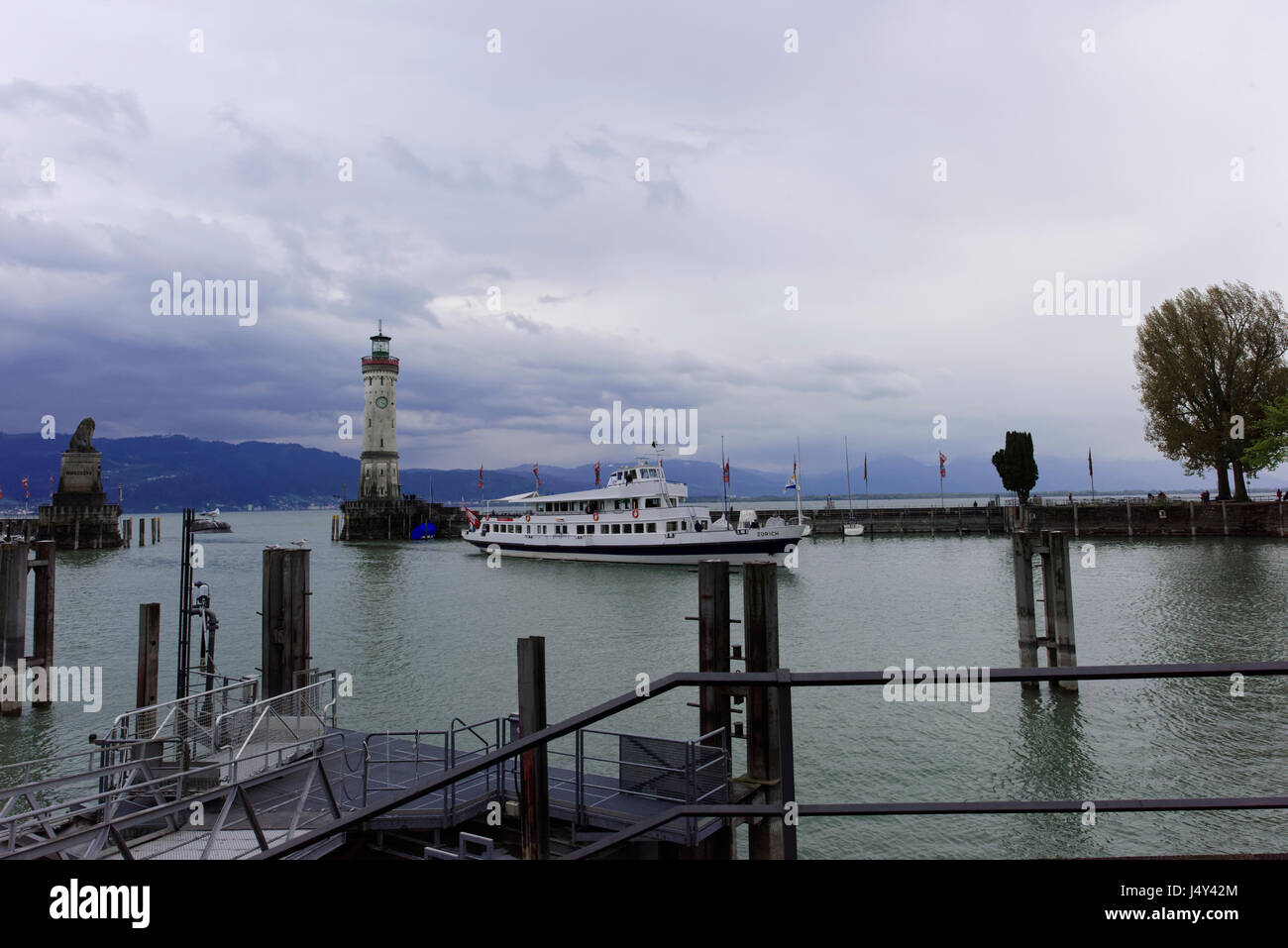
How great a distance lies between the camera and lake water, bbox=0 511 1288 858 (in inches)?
474

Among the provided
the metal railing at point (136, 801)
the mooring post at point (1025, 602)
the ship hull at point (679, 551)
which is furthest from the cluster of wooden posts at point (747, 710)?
the ship hull at point (679, 551)

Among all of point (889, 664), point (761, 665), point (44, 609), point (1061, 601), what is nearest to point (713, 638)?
point (761, 665)

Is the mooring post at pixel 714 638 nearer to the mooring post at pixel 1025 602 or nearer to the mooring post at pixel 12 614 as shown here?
the mooring post at pixel 1025 602

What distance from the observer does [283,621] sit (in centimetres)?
1291

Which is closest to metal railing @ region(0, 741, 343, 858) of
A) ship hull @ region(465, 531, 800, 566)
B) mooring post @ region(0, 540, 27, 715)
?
mooring post @ region(0, 540, 27, 715)

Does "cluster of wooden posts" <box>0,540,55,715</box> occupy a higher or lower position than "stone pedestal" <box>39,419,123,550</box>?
lower

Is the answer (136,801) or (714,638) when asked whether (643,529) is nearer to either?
(714,638)

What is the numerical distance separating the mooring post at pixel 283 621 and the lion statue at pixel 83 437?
81513mm

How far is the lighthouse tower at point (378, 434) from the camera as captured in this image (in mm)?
95312

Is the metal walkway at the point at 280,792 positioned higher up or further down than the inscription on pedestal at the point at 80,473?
further down

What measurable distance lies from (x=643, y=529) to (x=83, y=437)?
62.9 metres

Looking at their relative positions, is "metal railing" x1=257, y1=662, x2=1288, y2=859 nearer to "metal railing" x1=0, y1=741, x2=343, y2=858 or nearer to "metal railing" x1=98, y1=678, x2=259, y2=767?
"metal railing" x1=0, y1=741, x2=343, y2=858

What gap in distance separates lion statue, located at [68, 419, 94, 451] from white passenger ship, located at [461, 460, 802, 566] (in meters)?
51.6

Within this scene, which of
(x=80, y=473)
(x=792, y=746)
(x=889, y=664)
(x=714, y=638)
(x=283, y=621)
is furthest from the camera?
(x=80, y=473)
